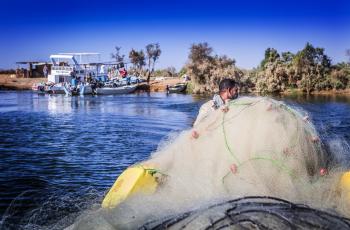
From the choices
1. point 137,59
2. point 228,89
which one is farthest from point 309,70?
point 228,89

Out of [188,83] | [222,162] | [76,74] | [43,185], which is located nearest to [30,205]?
[43,185]

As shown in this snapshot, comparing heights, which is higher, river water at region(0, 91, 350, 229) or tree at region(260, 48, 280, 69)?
tree at region(260, 48, 280, 69)

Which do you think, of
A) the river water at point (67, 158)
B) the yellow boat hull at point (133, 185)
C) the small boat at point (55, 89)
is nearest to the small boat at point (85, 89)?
the small boat at point (55, 89)

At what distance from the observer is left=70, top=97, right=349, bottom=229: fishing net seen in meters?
5.73

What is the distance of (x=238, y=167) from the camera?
640cm

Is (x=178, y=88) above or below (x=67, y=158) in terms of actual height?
above

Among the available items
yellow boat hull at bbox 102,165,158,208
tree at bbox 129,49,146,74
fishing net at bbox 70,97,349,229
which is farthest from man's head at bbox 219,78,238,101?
tree at bbox 129,49,146,74

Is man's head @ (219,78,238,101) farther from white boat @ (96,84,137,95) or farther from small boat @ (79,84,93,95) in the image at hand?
white boat @ (96,84,137,95)

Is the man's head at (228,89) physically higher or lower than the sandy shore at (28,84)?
higher

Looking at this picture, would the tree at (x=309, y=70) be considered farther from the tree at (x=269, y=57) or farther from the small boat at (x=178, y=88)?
the small boat at (x=178, y=88)

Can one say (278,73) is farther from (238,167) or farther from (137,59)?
(238,167)

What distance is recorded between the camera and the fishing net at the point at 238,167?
5730 mm

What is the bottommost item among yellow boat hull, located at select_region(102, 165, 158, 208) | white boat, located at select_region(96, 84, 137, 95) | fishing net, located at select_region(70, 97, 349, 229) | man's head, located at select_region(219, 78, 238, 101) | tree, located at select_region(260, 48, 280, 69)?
white boat, located at select_region(96, 84, 137, 95)

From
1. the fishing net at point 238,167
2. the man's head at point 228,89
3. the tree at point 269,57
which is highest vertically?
the tree at point 269,57
